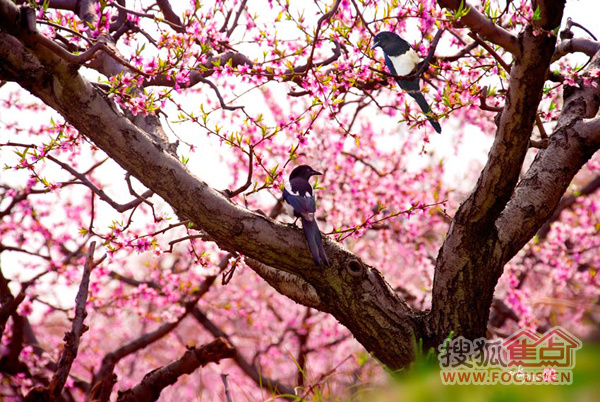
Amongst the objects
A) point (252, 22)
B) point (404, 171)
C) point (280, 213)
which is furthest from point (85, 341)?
point (252, 22)

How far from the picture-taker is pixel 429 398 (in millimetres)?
1084

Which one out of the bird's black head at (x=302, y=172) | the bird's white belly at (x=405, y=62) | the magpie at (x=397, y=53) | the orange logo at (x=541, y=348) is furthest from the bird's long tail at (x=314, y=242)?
the bird's white belly at (x=405, y=62)

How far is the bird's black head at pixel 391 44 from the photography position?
396 cm

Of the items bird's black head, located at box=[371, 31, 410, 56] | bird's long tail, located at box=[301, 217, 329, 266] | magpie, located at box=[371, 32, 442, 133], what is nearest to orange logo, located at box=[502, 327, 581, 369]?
bird's long tail, located at box=[301, 217, 329, 266]

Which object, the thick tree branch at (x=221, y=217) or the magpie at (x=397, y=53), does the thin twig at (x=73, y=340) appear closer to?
the thick tree branch at (x=221, y=217)

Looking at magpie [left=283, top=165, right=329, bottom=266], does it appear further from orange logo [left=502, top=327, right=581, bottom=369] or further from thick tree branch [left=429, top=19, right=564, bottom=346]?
orange logo [left=502, top=327, right=581, bottom=369]

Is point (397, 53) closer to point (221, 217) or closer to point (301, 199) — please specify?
point (301, 199)

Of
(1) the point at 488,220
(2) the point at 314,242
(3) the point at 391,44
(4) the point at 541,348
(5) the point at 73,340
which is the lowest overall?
(4) the point at 541,348

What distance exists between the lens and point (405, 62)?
3.96 m

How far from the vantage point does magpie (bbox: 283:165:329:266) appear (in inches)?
126

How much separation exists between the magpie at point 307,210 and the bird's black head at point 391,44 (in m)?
1.13

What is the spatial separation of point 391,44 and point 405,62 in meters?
0.18

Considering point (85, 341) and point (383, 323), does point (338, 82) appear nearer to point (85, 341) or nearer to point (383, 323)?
point (383, 323)

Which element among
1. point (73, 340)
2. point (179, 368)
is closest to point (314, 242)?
point (73, 340)
